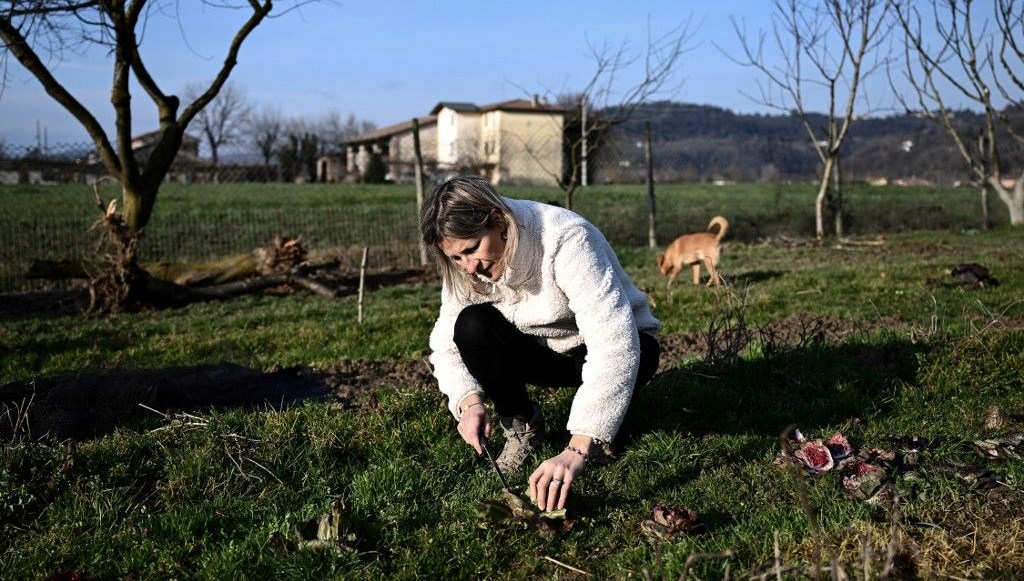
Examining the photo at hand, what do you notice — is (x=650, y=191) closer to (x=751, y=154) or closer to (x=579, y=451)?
(x=751, y=154)

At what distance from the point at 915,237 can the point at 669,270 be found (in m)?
9.15

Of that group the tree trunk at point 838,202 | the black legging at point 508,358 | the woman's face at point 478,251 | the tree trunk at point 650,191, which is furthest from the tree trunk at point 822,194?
the woman's face at point 478,251

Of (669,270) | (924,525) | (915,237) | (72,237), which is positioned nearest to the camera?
(924,525)

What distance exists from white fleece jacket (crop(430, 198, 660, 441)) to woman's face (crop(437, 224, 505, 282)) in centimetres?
7

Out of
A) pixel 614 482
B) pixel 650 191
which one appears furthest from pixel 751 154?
pixel 614 482

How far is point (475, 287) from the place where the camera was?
359 centimetres

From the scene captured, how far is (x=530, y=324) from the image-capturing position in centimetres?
363

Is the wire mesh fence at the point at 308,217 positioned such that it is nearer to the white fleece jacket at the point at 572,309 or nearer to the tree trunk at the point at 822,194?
the tree trunk at the point at 822,194

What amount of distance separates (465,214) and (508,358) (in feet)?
2.73

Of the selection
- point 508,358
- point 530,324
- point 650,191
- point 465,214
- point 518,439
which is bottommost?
point 518,439

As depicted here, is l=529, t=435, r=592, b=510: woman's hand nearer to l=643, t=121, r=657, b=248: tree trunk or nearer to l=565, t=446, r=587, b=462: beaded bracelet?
l=565, t=446, r=587, b=462: beaded bracelet

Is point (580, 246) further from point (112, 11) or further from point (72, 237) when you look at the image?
point (72, 237)

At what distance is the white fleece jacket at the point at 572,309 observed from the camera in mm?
3020

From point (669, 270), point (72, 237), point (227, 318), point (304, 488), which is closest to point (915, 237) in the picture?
point (669, 270)
